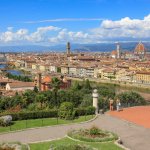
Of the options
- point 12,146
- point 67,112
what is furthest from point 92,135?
point 67,112

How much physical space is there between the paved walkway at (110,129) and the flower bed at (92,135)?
0.60 meters

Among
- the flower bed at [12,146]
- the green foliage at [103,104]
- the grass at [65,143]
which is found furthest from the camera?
the green foliage at [103,104]

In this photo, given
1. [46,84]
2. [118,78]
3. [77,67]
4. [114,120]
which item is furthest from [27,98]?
[77,67]

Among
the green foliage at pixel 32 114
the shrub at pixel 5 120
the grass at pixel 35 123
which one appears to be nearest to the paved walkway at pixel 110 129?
the grass at pixel 35 123

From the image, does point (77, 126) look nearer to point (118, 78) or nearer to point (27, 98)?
point (27, 98)

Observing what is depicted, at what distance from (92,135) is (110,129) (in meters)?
2.34

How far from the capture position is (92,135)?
15617 millimetres

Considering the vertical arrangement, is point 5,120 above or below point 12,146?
above

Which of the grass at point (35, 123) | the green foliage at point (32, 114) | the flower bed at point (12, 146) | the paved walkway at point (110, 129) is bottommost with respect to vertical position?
the paved walkway at point (110, 129)

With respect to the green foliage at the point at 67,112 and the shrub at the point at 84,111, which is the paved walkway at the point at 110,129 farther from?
the shrub at the point at 84,111

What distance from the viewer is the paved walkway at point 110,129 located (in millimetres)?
15242

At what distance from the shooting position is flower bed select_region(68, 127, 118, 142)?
15.0 meters

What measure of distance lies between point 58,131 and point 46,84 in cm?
4611

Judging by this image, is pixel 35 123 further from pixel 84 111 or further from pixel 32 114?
pixel 84 111
